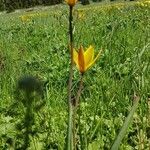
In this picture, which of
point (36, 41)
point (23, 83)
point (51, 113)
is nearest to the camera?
point (23, 83)

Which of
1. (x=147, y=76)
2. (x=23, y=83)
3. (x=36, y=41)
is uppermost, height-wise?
(x=23, y=83)

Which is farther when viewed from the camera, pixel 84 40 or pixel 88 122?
pixel 84 40

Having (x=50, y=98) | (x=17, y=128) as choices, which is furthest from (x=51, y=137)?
(x=50, y=98)

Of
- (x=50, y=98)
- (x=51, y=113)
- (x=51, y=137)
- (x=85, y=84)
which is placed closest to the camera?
(x=51, y=137)

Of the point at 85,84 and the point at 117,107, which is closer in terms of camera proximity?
the point at 117,107

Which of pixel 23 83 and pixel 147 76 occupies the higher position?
pixel 23 83

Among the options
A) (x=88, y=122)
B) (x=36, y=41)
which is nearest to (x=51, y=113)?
(x=88, y=122)

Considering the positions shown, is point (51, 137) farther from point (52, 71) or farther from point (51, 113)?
point (52, 71)

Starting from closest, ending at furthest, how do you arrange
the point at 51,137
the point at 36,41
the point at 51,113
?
the point at 51,137 < the point at 51,113 < the point at 36,41

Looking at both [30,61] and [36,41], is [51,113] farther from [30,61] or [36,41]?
[36,41]
